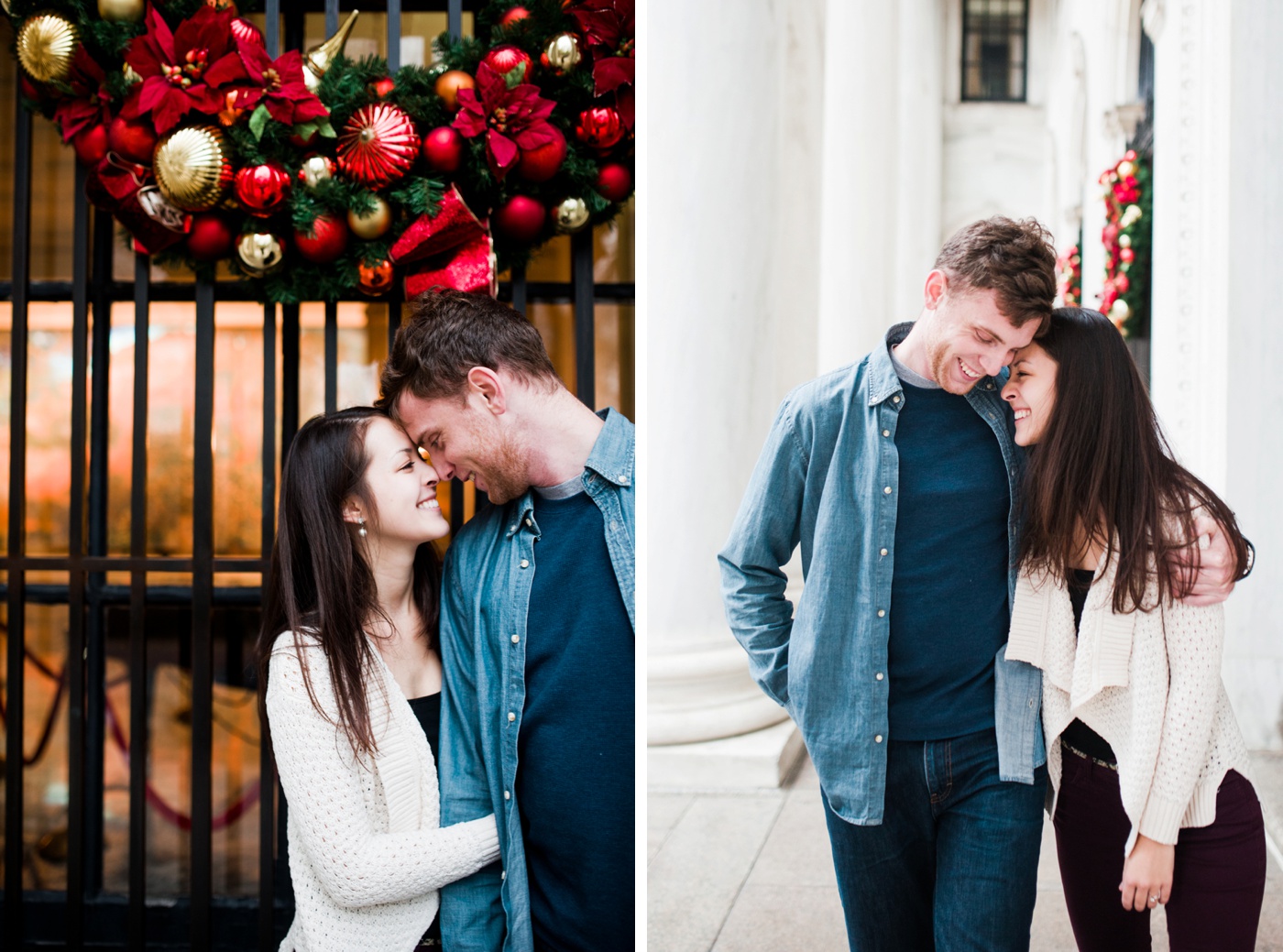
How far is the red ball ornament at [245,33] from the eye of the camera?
1927mm

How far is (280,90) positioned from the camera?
1921 mm

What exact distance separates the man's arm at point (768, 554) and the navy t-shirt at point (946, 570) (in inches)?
7.6

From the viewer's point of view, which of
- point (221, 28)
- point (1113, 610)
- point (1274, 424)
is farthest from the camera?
point (221, 28)

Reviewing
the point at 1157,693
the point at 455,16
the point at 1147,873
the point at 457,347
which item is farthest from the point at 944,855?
the point at 455,16

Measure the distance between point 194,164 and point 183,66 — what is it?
8.2 inches

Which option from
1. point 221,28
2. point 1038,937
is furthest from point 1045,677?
point 221,28

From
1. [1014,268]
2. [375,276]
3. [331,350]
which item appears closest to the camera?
[1014,268]

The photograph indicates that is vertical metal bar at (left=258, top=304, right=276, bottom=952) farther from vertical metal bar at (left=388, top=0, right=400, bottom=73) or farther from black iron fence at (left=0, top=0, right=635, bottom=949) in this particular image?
vertical metal bar at (left=388, top=0, right=400, bottom=73)

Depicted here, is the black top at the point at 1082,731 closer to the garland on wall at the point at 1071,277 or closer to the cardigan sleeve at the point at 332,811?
the garland on wall at the point at 1071,277

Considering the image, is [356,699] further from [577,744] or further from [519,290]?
[519,290]

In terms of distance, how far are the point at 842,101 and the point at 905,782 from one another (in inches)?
64.9

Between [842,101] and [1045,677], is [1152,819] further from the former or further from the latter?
[842,101]

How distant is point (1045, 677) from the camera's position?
153cm

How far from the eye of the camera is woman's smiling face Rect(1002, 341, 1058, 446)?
151 cm
